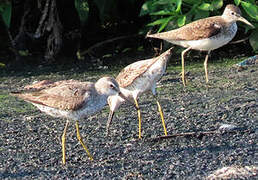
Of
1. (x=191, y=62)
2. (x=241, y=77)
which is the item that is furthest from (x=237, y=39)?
(x=241, y=77)

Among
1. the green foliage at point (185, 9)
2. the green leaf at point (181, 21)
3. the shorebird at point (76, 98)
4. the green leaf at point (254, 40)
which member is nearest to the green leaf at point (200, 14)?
the green foliage at point (185, 9)

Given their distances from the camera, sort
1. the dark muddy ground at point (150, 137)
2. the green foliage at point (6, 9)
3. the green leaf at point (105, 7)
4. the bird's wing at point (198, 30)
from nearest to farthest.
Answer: the dark muddy ground at point (150, 137) → the bird's wing at point (198, 30) → the green foliage at point (6, 9) → the green leaf at point (105, 7)

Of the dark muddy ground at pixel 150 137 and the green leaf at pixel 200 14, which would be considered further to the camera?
the green leaf at pixel 200 14

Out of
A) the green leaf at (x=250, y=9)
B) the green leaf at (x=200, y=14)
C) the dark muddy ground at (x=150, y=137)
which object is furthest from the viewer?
the green leaf at (x=200, y=14)

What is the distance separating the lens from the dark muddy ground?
5730 mm

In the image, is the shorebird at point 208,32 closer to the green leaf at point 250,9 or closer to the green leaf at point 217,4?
the green leaf at point 250,9

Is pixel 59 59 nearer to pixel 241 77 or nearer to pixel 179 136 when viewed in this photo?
pixel 241 77

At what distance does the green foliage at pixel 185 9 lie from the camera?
30.5 ft

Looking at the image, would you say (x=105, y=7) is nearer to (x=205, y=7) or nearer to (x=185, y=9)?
(x=185, y=9)

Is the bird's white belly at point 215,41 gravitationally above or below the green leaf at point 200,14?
below

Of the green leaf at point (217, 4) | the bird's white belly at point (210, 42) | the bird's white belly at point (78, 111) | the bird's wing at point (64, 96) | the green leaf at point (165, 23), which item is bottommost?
the bird's white belly at point (210, 42)

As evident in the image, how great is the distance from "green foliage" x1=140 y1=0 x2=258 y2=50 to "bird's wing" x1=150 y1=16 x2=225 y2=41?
300 millimetres

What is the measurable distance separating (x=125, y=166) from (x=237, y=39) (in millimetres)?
5648

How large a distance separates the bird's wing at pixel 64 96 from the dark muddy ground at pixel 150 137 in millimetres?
633
